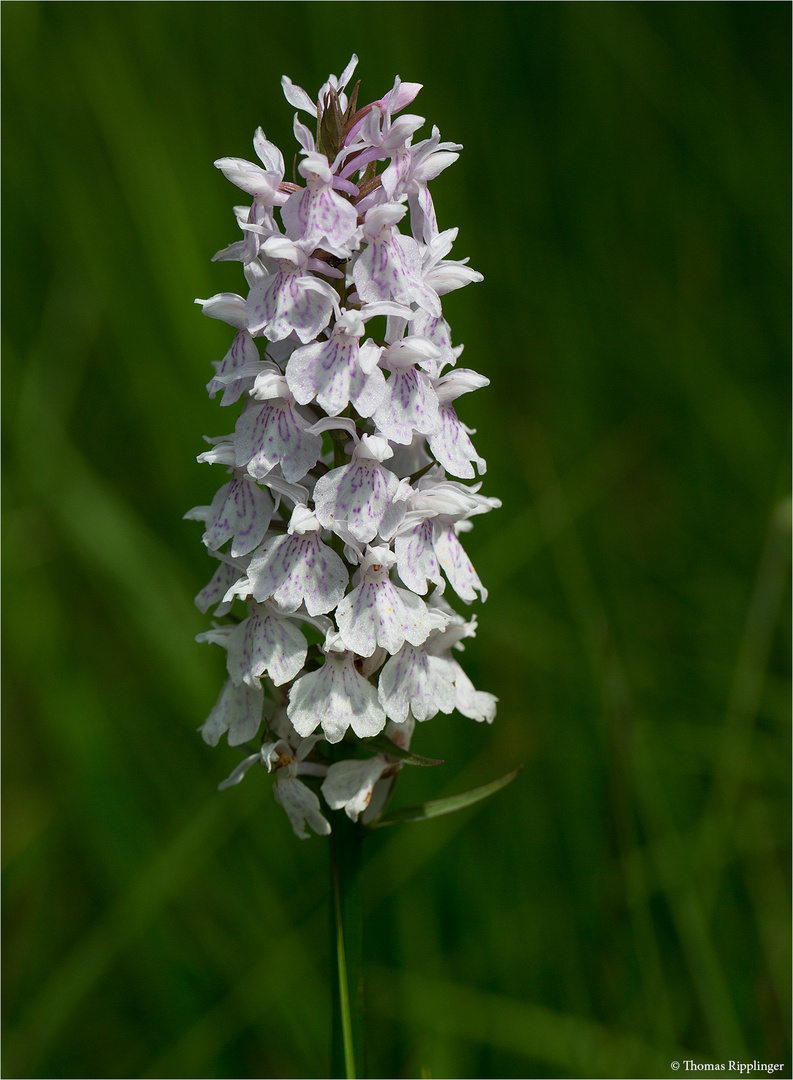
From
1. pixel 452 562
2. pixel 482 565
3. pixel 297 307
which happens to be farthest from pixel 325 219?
pixel 482 565

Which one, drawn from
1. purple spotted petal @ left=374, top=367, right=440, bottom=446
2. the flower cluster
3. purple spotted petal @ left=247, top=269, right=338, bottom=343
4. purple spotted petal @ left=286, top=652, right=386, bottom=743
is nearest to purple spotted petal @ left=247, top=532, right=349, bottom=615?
the flower cluster

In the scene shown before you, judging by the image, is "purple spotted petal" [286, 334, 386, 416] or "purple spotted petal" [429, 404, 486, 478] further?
"purple spotted petal" [429, 404, 486, 478]

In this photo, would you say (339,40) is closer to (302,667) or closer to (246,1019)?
(302,667)

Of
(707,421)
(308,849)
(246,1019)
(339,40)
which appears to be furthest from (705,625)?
(339,40)

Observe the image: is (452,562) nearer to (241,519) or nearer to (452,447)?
(452,447)

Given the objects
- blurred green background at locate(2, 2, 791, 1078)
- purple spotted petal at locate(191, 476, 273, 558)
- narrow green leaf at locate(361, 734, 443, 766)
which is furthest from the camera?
blurred green background at locate(2, 2, 791, 1078)

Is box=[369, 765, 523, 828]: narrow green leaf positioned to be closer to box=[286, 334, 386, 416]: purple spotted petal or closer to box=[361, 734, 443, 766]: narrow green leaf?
box=[361, 734, 443, 766]: narrow green leaf
